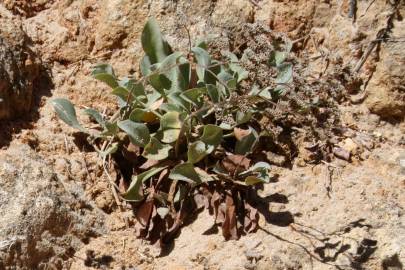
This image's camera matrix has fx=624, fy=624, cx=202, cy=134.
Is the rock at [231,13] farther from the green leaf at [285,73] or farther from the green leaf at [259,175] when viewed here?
the green leaf at [259,175]

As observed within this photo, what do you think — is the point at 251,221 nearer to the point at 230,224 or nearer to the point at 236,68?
the point at 230,224

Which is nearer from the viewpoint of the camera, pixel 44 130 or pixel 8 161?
pixel 8 161

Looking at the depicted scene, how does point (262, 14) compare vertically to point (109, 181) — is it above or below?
above

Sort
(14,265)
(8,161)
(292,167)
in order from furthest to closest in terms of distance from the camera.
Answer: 1. (292,167)
2. (8,161)
3. (14,265)

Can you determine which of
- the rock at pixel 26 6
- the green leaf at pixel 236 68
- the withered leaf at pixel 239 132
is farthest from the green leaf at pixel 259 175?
the rock at pixel 26 6

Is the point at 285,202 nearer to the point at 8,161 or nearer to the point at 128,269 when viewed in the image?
the point at 128,269

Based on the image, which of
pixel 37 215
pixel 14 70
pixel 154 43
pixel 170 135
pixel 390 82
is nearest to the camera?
pixel 37 215

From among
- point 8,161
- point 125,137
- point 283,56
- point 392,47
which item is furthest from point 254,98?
point 8,161

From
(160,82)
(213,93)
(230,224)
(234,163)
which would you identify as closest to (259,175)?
(234,163)
